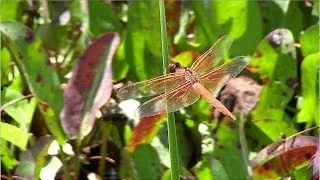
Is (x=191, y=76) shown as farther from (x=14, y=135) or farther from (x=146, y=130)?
(x=14, y=135)

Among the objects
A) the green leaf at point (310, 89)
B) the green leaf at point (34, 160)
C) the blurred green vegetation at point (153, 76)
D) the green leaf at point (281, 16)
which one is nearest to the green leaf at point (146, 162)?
the blurred green vegetation at point (153, 76)

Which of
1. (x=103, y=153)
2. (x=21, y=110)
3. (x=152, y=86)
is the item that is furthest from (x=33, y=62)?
(x=152, y=86)

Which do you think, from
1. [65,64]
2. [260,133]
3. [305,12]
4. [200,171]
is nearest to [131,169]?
[200,171]

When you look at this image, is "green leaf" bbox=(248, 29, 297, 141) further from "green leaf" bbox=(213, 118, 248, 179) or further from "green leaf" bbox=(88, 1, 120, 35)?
"green leaf" bbox=(88, 1, 120, 35)

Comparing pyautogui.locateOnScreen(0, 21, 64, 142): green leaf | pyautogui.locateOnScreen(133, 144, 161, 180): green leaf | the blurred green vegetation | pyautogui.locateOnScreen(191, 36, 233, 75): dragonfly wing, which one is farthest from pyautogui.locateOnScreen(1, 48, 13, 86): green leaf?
pyautogui.locateOnScreen(191, 36, 233, 75): dragonfly wing

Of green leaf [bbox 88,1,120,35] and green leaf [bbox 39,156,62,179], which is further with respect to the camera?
green leaf [bbox 88,1,120,35]

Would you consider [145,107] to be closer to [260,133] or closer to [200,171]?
[200,171]
